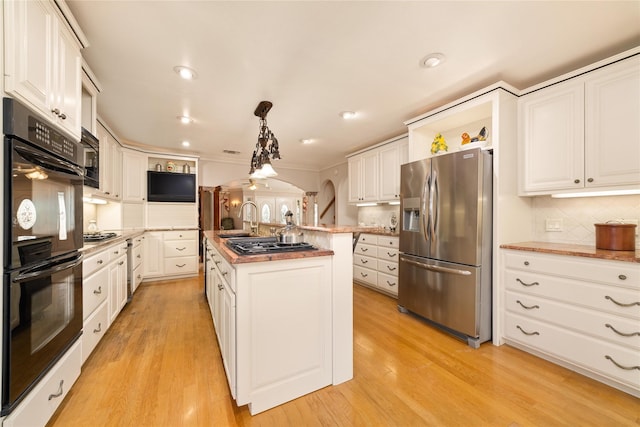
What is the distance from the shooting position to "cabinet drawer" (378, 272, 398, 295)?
3.55 meters

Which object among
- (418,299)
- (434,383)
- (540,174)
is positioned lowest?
(434,383)

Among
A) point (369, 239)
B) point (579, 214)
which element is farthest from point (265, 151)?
point (579, 214)

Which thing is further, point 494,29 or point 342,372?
point 342,372

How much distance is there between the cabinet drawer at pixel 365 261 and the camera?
13.0 ft

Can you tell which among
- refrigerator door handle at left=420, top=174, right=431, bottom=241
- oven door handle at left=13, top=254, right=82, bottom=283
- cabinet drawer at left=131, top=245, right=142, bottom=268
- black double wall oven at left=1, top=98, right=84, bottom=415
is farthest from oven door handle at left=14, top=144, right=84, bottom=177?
refrigerator door handle at left=420, top=174, right=431, bottom=241

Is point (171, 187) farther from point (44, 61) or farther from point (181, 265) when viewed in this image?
point (44, 61)

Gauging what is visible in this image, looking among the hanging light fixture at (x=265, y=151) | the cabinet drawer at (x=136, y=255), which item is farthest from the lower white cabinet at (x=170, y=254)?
the hanging light fixture at (x=265, y=151)

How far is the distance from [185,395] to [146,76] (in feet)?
8.37

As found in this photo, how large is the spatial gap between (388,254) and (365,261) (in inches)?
22.4

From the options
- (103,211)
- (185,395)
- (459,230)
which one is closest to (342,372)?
(185,395)

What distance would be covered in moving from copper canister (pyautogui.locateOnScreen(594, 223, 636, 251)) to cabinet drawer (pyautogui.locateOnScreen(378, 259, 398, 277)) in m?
2.00

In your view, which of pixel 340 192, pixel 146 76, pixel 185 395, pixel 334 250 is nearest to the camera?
pixel 185 395

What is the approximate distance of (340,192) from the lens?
5.95 m

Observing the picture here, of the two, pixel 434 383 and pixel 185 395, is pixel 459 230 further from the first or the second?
pixel 185 395
